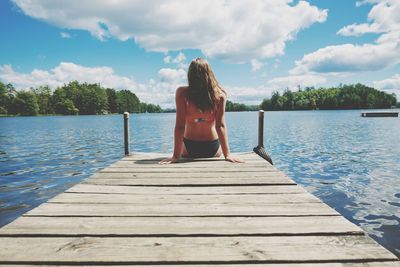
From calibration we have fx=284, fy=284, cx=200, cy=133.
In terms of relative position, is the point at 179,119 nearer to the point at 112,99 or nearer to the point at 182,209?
the point at 182,209

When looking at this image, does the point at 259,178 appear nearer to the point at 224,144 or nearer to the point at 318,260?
the point at 224,144

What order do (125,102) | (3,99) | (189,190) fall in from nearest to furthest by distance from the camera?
(189,190), (3,99), (125,102)

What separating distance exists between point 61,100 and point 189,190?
130 m

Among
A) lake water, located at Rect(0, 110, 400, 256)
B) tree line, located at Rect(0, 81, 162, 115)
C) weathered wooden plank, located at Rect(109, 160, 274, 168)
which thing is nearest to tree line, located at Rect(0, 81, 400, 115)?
tree line, located at Rect(0, 81, 162, 115)

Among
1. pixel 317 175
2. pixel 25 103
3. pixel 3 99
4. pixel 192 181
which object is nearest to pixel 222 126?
pixel 192 181

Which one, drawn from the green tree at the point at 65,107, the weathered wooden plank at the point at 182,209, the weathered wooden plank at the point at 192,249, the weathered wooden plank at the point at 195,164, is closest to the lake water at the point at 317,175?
the weathered wooden plank at the point at 195,164

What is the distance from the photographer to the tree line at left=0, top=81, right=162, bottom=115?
107 meters

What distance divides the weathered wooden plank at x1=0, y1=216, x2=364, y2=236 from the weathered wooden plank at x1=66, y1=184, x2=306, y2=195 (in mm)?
954

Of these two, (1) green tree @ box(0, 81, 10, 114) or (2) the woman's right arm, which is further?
(1) green tree @ box(0, 81, 10, 114)

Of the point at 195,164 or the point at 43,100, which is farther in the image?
the point at 43,100

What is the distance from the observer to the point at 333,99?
15738cm

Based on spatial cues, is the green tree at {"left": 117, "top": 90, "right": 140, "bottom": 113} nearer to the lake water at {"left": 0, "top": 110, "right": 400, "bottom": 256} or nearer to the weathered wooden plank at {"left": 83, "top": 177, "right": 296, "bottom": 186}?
the lake water at {"left": 0, "top": 110, "right": 400, "bottom": 256}

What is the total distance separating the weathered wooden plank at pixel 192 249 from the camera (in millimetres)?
2158

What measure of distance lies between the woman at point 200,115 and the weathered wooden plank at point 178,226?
9.65ft
